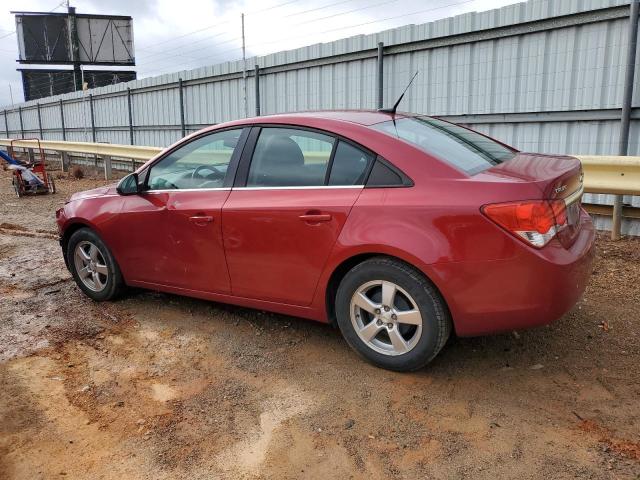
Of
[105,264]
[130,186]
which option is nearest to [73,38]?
[105,264]

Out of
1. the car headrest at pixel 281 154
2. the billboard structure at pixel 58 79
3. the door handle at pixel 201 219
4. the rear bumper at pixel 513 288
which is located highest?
the billboard structure at pixel 58 79

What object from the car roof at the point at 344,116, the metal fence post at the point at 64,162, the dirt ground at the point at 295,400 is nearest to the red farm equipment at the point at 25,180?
the metal fence post at the point at 64,162

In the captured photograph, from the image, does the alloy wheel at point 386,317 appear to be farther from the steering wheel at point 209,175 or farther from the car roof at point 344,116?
the steering wheel at point 209,175

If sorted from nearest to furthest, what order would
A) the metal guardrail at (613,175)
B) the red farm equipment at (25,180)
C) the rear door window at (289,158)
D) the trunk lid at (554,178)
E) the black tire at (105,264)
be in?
the trunk lid at (554,178), the rear door window at (289,158), the black tire at (105,264), the metal guardrail at (613,175), the red farm equipment at (25,180)

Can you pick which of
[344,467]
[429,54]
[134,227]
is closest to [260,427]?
[344,467]

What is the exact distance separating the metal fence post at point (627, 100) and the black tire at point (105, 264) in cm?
526

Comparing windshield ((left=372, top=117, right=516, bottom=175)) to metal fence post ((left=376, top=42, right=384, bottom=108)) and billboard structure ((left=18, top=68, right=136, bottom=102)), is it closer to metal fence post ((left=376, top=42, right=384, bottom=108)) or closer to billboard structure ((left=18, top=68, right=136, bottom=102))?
metal fence post ((left=376, top=42, right=384, bottom=108))

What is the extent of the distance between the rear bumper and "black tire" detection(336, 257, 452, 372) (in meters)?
0.09

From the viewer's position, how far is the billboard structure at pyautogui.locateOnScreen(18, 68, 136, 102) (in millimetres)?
36969

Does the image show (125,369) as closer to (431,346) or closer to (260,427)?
(260,427)

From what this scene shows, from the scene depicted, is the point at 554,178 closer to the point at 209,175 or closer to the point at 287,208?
the point at 287,208

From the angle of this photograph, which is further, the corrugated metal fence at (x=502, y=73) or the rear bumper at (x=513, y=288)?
the corrugated metal fence at (x=502, y=73)

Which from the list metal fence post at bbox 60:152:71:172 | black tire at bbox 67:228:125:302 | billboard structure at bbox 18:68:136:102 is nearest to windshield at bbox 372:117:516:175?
black tire at bbox 67:228:125:302

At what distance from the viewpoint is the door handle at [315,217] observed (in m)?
3.32
